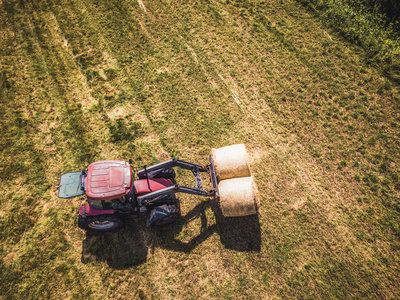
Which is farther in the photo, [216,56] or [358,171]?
[216,56]

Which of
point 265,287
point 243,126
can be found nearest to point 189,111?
point 243,126

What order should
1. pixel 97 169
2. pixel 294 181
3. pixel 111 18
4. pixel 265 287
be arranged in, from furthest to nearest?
pixel 111 18 → pixel 294 181 → pixel 265 287 → pixel 97 169

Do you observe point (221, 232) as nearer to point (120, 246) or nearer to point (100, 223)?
point (120, 246)

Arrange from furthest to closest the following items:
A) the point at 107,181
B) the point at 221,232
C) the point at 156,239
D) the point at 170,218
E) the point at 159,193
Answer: the point at 221,232 < the point at 156,239 < the point at 170,218 < the point at 159,193 < the point at 107,181

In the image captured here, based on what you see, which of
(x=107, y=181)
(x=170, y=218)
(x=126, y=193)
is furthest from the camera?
(x=170, y=218)

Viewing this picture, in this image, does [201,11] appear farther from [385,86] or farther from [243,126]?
[385,86]

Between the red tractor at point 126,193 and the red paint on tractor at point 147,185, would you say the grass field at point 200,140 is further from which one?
the red paint on tractor at point 147,185

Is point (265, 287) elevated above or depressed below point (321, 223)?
below

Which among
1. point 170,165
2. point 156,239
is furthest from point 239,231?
point 170,165
